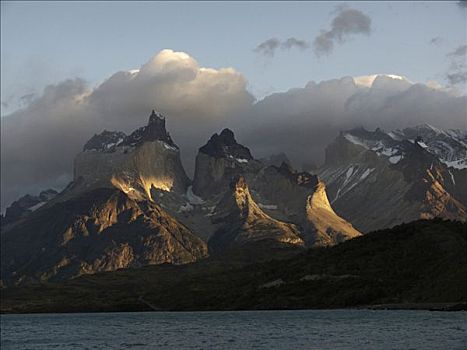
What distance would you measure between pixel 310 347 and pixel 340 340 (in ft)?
51.6

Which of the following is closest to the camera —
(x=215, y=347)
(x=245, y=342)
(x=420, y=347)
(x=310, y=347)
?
(x=420, y=347)

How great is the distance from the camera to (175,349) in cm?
18162

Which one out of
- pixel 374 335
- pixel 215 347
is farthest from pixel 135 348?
pixel 374 335

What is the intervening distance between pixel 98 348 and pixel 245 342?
37399 mm

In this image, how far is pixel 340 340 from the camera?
179 m

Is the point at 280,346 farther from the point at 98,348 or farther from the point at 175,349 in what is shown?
the point at 98,348

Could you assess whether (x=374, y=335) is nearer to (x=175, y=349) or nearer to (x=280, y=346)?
(x=280, y=346)

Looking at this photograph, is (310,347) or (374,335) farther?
(374,335)

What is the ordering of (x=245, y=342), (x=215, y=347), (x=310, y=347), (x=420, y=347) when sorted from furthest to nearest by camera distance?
(x=245, y=342), (x=215, y=347), (x=310, y=347), (x=420, y=347)

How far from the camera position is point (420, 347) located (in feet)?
483

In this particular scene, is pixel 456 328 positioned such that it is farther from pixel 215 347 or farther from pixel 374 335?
pixel 215 347

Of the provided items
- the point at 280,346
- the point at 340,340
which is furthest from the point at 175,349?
the point at 340,340

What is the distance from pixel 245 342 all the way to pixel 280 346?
1938 centimetres

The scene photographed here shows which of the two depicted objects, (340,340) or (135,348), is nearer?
(340,340)
